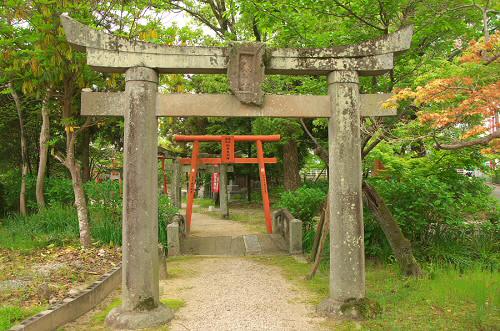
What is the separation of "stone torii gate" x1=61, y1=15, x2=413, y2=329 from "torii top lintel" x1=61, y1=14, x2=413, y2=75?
0.01 metres

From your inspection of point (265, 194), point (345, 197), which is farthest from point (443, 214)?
point (265, 194)

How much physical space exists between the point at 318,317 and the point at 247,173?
16.8 metres

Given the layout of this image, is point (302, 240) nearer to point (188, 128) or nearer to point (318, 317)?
point (318, 317)

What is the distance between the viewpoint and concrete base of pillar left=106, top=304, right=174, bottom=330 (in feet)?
16.8

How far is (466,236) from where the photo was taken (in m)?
8.50

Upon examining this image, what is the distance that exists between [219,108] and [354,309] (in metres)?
3.27

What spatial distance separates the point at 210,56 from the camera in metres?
5.50

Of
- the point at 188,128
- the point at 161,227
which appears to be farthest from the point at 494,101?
the point at 188,128

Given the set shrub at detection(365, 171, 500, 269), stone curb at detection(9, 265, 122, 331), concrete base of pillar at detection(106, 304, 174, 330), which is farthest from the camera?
shrub at detection(365, 171, 500, 269)

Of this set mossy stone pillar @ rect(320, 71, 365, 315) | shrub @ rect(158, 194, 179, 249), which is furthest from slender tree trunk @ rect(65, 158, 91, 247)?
mossy stone pillar @ rect(320, 71, 365, 315)

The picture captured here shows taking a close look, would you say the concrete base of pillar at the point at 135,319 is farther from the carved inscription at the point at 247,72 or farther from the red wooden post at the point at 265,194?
the red wooden post at the point at 265,194

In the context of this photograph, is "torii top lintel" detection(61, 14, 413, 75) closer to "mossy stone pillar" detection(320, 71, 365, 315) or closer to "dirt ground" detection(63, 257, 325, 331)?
"mossy stone pillar" detection(320, 71, 365, 315)

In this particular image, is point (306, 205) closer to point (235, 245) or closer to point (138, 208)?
point (235, 245)

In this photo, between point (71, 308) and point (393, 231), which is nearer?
point (71, 308)
